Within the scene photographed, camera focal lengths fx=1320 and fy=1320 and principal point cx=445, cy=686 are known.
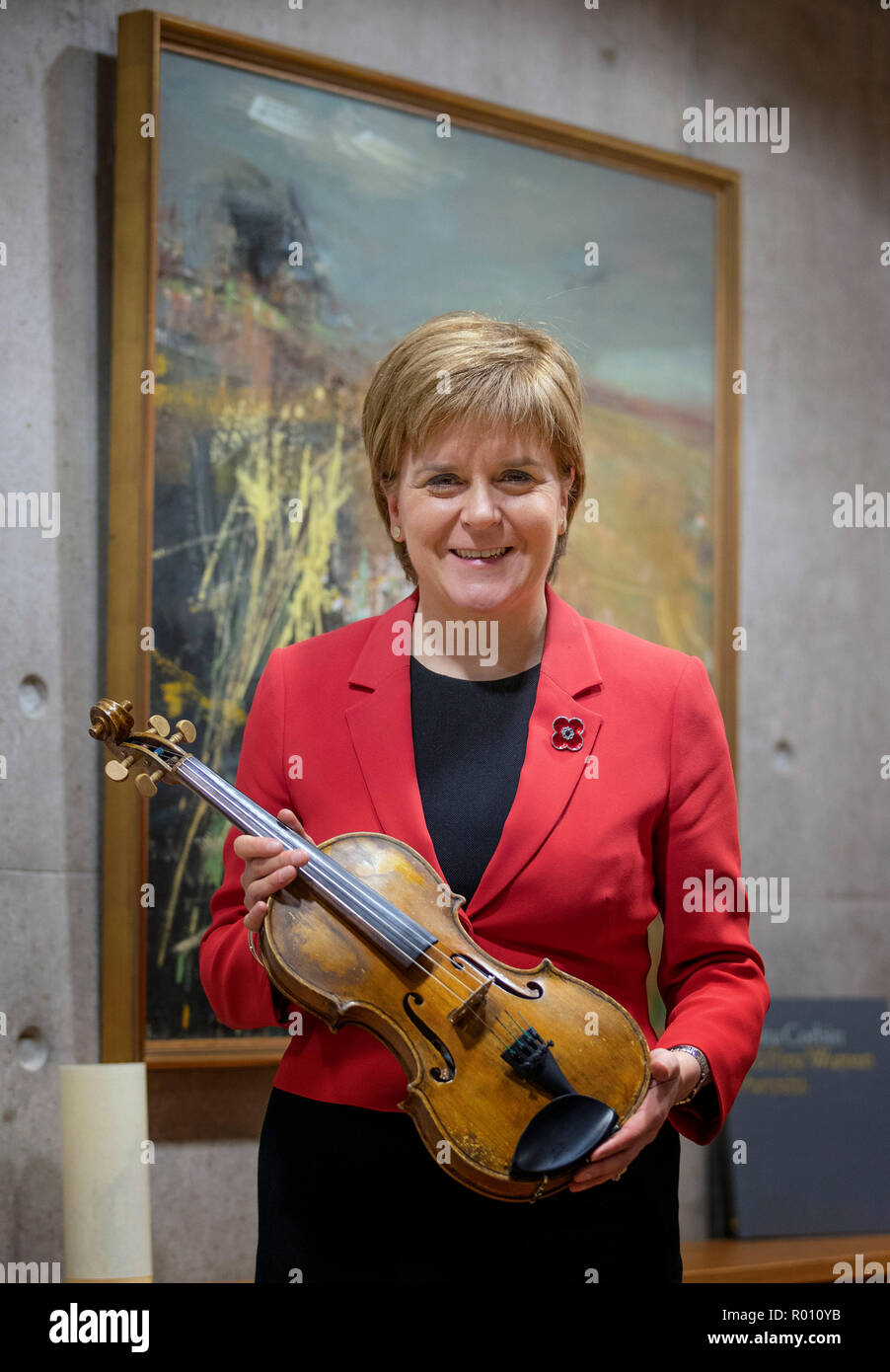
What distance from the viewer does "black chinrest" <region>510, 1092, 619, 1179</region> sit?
5.20ft

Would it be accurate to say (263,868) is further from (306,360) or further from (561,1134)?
(306,360)

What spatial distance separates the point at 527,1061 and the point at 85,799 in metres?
1.85

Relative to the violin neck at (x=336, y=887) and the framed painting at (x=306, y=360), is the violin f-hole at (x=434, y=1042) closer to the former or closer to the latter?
the violin neck at (x=336, y=887)

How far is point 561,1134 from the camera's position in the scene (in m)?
1.61

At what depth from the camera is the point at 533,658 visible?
2.05 meters

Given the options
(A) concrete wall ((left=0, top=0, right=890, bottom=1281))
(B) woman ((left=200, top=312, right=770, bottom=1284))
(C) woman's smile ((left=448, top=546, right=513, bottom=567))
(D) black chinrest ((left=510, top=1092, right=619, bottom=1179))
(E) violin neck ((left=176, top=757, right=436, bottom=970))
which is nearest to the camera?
(D) black chinrest ((left=510, top=1092, right=619, bottom=1179))

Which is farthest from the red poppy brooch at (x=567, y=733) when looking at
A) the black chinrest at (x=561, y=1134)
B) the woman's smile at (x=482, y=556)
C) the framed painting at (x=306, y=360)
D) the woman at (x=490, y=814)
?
the framed painting at (x=306, y=360)

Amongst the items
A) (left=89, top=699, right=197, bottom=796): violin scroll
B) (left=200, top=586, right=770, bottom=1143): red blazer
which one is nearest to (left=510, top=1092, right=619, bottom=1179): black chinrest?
(left=200, top=586, right=770, bottom=1143): red blazer

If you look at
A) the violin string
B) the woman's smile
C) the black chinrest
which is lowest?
the black chinrest

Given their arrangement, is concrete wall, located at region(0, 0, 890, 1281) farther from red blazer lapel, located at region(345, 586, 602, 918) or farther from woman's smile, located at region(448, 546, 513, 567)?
woman's smile, located at region(448, 546, 513, 567)

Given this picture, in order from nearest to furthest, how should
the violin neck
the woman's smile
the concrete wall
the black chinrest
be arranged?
1. the black chinrest
2. the violin neck
3. the woman's smile
4. the concrete wall

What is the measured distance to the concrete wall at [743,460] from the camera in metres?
3.15

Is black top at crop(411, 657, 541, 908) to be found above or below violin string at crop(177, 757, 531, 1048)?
above

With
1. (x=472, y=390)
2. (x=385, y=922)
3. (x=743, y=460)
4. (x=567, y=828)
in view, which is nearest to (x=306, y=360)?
(x=743, y=460)
